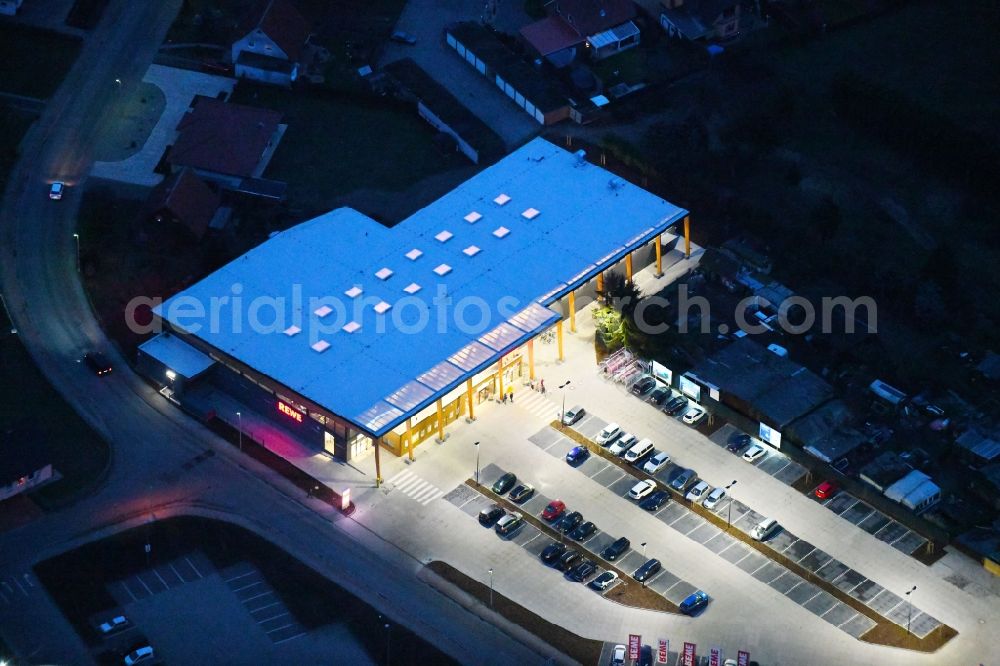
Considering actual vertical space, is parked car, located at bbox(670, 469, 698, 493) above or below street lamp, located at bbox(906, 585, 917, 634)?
above

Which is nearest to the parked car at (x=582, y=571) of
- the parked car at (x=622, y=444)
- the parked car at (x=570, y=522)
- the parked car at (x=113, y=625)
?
the parked car at (x=570, y=522)

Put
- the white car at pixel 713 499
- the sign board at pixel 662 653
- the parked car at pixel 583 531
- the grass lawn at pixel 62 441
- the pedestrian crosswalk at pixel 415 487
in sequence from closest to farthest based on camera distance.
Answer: the sign board at pixel 662 653
the parked car at pixel 583 531
the grass lawn at pixel 62 441
the white car at pixel 713 499
the pedestrian crosswalk at pixel 415 487

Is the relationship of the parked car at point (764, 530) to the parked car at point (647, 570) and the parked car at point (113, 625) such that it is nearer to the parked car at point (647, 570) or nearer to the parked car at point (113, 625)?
the parked car at point (647, 570)

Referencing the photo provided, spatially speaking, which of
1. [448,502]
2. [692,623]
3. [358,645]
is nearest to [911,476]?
[692,623]

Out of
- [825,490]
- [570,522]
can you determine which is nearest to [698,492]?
[825,490]

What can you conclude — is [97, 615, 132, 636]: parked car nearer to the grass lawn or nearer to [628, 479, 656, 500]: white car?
the grass lawn

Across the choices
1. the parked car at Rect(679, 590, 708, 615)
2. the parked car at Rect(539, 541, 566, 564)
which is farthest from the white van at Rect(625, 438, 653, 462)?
the parked car at Rect(679, 590, 708, 615)
